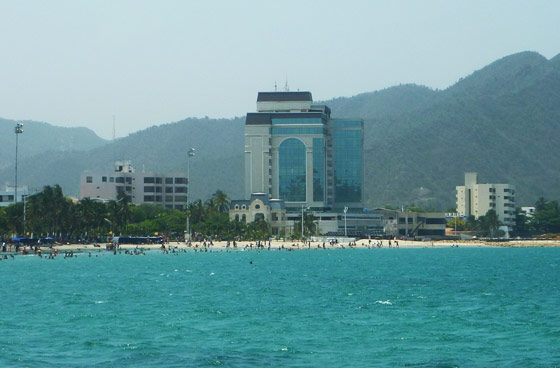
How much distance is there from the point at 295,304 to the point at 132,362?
33.2 meters

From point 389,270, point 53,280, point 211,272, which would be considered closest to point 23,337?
point 53,280

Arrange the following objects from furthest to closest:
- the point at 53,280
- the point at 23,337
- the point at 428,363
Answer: the point at 53,280
the point at 23,337
the point at 428,363

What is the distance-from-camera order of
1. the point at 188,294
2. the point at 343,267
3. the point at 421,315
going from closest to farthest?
1. the point at 421,315
2. the point at 188,294
3. the point at 343,267

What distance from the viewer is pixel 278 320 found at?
70.1 meters

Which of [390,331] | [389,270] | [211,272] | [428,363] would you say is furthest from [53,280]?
[428,363]

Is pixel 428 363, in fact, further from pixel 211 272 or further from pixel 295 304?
pixel 211 272

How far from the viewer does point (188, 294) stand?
9381 cm

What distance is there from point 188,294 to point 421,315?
29729 mm

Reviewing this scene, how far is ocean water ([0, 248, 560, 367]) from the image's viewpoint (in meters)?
53.2

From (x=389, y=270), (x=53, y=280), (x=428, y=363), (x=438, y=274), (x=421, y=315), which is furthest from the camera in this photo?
(x=389, y=270)

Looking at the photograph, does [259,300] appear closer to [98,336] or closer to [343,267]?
[98,336]

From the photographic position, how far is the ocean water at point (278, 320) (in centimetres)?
5316

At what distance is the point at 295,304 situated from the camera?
82438mm

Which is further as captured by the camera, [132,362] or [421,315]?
[421,315]
